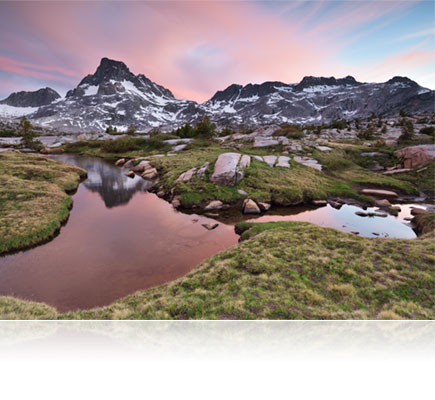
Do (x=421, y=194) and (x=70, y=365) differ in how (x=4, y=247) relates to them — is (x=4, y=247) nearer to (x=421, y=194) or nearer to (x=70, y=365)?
(x=70, y=365)

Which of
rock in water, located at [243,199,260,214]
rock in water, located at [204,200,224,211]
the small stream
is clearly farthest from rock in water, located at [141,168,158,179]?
rock in water, located at [243,199,260,214]

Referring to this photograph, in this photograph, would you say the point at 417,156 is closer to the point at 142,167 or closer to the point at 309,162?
the point at 309,162

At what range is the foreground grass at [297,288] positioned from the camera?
332 inches

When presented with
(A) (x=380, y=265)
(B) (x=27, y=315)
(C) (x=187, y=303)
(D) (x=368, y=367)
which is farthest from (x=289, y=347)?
(B) (x=27, y=315)

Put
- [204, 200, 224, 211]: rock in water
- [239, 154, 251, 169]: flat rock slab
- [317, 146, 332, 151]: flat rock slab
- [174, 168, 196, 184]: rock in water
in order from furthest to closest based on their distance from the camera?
1. [317, 146, 332, 151]: flat rock slab
2. [239, 154, 251, 169]: flat rock slab
3. [174, 168, 196, 184]: rock in water
4. [204, 200, 224, 211]: rock in water

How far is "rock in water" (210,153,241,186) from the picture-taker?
33.3 metres

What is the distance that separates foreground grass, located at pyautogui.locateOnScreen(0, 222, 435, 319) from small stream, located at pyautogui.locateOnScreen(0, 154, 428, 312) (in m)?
3.48

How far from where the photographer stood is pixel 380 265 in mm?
11625

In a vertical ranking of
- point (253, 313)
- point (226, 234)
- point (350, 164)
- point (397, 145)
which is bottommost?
point (226, 234)

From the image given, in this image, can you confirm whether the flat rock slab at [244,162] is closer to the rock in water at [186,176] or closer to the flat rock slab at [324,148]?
the rock in water at [186,176]

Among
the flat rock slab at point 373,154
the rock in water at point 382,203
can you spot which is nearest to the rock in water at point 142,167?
the rock in water at point 382,203

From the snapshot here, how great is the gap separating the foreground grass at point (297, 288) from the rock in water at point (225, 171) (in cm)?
1990

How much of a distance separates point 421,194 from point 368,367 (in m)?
44.3

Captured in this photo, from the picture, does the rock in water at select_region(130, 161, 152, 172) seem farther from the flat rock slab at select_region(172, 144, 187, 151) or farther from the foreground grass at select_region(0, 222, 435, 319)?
the foreground grass at select_region(0, 222, 435, 319)
